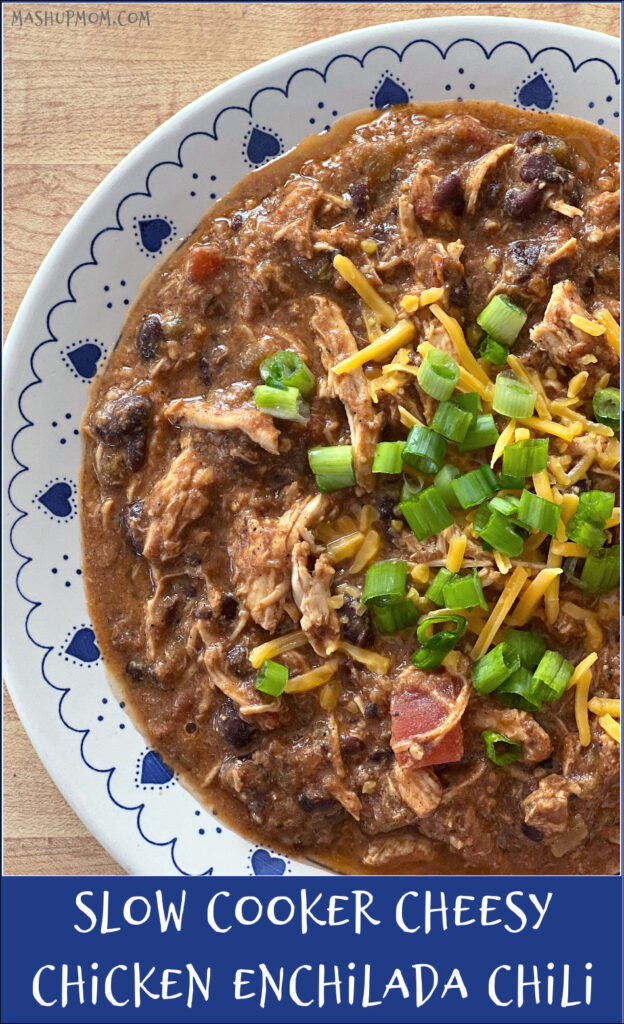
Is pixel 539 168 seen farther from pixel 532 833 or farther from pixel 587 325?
pixel 532 833

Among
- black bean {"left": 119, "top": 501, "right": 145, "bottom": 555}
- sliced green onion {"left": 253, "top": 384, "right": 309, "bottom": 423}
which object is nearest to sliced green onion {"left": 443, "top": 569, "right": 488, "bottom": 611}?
sliced green onion {"left": 253, "top": 384, "right": 309, "bottom": 423}

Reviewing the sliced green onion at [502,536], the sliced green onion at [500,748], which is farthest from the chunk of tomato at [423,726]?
the sliced green onion at [502,536]

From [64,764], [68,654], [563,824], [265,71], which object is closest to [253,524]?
[68,654]

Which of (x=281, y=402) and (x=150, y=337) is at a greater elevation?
(x=150, y=337)

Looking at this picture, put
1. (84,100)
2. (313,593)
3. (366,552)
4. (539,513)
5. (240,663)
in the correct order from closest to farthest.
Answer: (539,513) < (313,593) < (366,552) < (240,663) < (84,100)

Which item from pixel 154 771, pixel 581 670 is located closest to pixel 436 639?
pixel 581 670

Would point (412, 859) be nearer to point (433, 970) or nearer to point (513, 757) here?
point (433, 970)
